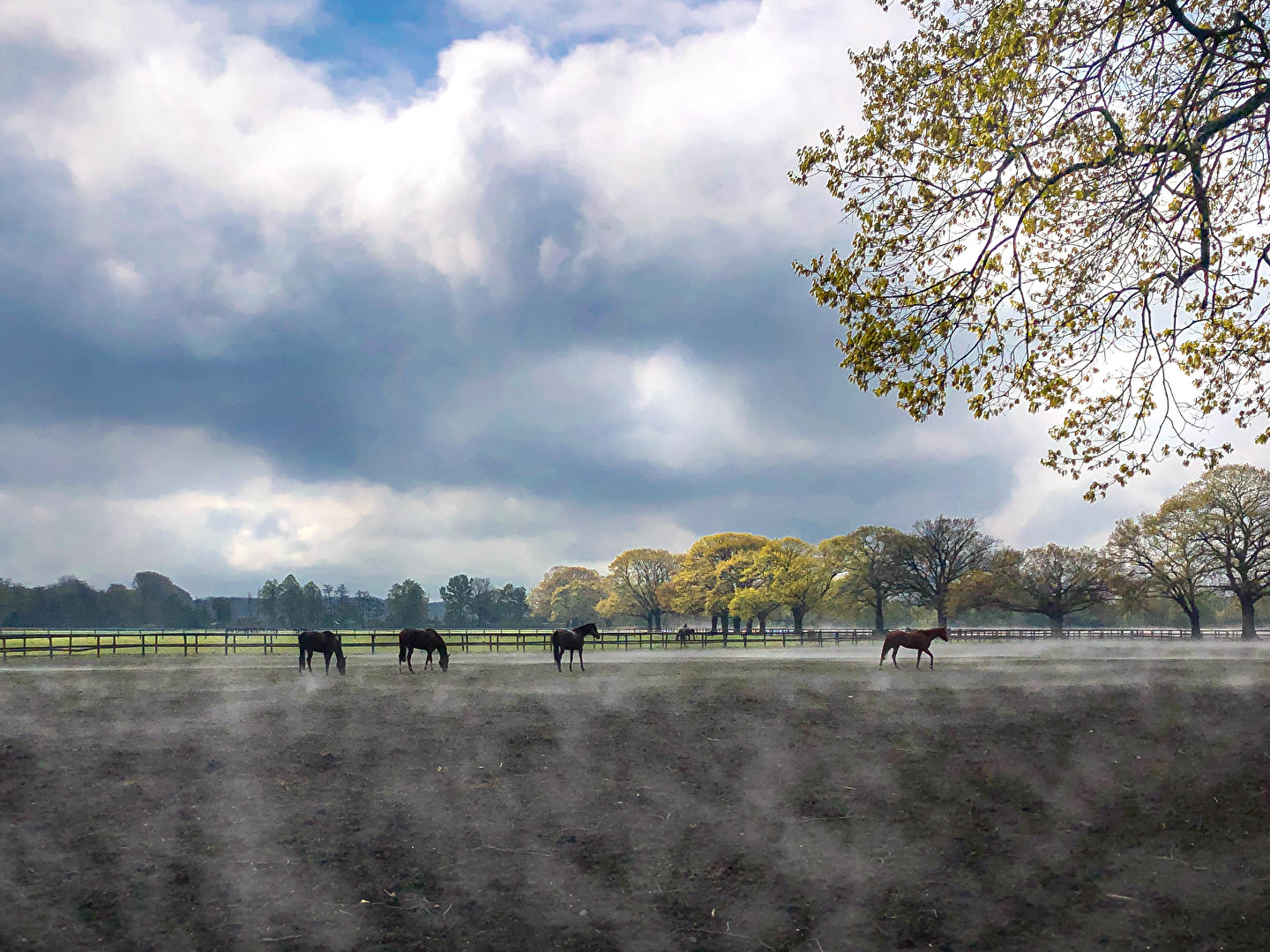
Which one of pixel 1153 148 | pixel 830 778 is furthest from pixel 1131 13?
pixel 830 778

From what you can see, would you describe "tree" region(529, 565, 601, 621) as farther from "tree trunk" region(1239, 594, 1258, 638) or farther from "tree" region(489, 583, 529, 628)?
"tree trunk" region(1239, 594, 1258, 638)

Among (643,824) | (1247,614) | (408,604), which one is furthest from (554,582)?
(643,824)

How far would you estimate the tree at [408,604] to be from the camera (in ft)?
387

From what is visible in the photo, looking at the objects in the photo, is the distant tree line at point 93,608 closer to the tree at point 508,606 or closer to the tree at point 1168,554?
the tree at point 508,606

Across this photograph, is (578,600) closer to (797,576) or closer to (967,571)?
(797,576)

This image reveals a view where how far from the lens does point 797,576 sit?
56312 millimetres

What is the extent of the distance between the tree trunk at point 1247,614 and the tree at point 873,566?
21851mm

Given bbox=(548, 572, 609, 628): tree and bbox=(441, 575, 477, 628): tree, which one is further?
bbox=(441, 575, 477, 628): tree

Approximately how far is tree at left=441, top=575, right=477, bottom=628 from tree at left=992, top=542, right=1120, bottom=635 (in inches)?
3304

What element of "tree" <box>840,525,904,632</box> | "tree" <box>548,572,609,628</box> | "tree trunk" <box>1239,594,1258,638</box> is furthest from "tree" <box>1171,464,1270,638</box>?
"tree" <box>548,572,609,628</box>

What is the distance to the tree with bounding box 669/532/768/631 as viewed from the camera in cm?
6197

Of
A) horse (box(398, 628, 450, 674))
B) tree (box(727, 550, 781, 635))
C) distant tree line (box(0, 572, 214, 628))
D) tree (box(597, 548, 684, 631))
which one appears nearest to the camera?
horse (box(398, 628, 450, 674))

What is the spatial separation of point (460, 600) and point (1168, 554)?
320 feet

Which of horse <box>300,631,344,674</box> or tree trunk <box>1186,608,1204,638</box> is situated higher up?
horse <box>300,631,344,674</box>
